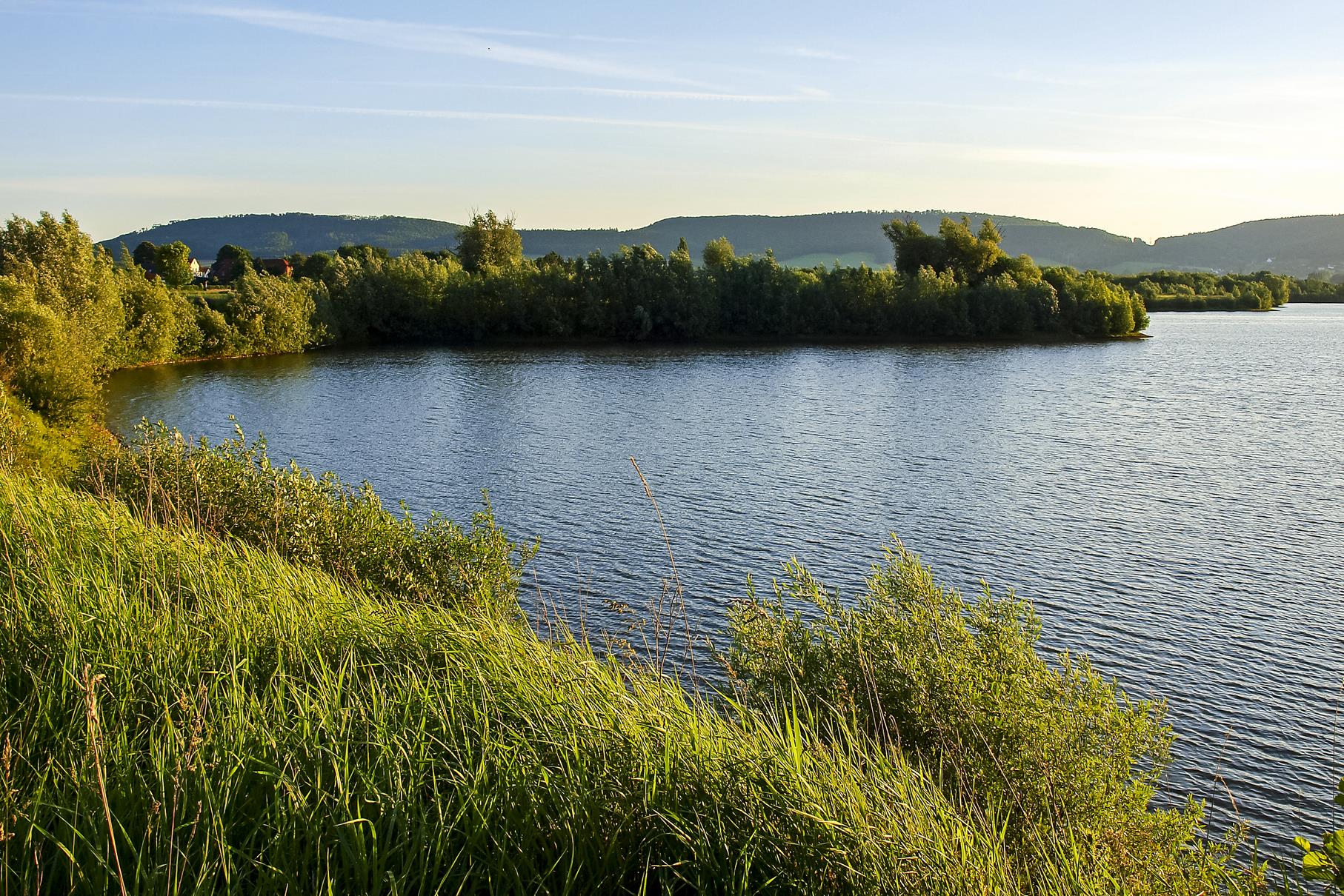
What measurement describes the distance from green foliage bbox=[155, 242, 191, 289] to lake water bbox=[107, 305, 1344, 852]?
2026 inches

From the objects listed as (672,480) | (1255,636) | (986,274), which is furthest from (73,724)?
(986,274)

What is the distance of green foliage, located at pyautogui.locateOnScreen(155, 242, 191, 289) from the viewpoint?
11081cm

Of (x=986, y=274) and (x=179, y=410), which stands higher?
(x=986, y=274)

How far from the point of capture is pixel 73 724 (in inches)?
202

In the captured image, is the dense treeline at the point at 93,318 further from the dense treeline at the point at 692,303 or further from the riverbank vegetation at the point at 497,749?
the riverbank vegetation at the point at 497,749

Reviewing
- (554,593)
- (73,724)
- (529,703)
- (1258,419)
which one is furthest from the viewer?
(1258,419)

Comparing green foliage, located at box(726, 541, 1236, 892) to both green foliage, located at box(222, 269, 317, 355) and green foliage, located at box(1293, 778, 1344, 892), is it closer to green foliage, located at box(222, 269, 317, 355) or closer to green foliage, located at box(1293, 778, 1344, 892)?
green foliage, located at box(1293, 778, 1344, 892)

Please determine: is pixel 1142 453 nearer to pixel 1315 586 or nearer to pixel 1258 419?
pixel 1258 419

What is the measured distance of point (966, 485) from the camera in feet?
101

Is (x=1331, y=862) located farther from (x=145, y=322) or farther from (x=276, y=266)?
(x=276, y=266)

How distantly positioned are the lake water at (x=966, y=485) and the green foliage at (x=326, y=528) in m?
4.19

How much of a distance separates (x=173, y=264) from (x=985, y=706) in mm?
119503

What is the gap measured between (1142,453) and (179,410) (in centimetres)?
4160

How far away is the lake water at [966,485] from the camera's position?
55.2ft
